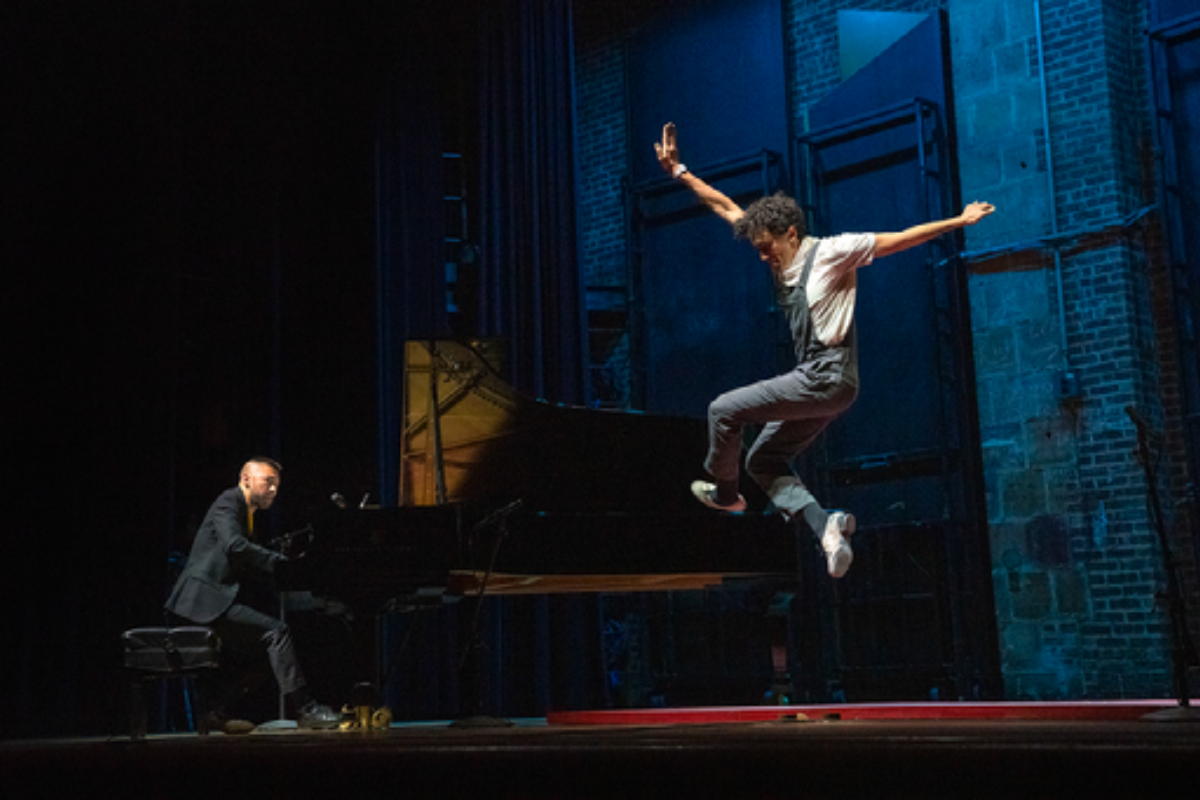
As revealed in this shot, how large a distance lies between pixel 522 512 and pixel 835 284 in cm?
182

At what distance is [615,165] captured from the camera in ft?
35.2

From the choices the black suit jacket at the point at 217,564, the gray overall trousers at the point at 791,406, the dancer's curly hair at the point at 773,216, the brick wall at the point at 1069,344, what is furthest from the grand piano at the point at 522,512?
the brick wall at the point at 1069,344

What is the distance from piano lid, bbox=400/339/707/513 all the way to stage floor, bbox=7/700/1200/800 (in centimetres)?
215

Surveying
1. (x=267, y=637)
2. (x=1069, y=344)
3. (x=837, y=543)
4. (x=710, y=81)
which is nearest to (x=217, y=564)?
(x=267, y=637)

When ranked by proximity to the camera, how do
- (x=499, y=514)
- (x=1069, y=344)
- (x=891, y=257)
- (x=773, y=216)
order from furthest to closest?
(x=891, y=257) → (x=1069, y=344) → (x=499, y=514) → (x=773, y=216)

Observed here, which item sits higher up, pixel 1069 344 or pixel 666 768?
pixel 1069 344

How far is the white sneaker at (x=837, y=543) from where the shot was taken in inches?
180

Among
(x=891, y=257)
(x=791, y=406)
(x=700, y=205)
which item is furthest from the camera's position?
(x=700, y=205)

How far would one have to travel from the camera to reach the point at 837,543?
4617mm

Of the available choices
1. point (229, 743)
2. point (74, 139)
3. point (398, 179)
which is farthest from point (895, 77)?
point (229, 743)

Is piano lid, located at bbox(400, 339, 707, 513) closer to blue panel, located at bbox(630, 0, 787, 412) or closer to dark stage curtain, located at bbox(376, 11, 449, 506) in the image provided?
dark stage curtain, located at bbox(376, 11, 449, 506)

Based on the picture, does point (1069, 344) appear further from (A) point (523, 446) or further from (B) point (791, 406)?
(B) point (791, 406)

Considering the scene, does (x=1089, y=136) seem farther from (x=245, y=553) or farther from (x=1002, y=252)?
(x=245, y=553)

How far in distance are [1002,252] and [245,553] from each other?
4.98 meters
